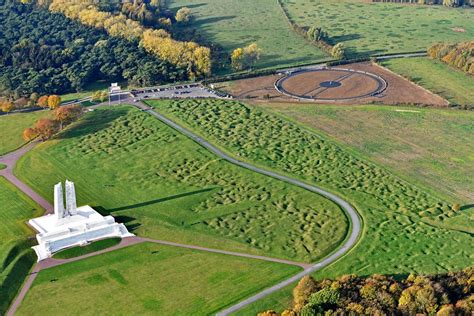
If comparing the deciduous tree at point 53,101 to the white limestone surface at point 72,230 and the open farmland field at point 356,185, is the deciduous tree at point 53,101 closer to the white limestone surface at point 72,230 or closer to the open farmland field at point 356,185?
the open farmland field at point 356,185

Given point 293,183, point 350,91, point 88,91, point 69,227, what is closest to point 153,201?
point 69,227

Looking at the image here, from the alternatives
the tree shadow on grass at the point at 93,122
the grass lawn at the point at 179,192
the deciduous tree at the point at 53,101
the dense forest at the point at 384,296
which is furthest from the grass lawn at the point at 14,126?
the dense forest at the point at 384,296

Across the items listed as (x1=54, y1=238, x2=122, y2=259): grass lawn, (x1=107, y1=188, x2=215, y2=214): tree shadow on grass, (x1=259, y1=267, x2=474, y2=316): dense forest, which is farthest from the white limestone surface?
(x1=259, y1=267, x2=474, y2=316): dense forest

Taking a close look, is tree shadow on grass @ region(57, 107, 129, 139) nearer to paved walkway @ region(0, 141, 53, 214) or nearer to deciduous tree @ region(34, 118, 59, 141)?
deciduous tree @ region(34, 118, 59, 141)

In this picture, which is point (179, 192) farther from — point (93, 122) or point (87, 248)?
point (93, 122)

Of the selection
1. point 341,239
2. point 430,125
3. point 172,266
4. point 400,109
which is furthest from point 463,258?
point 400,109
